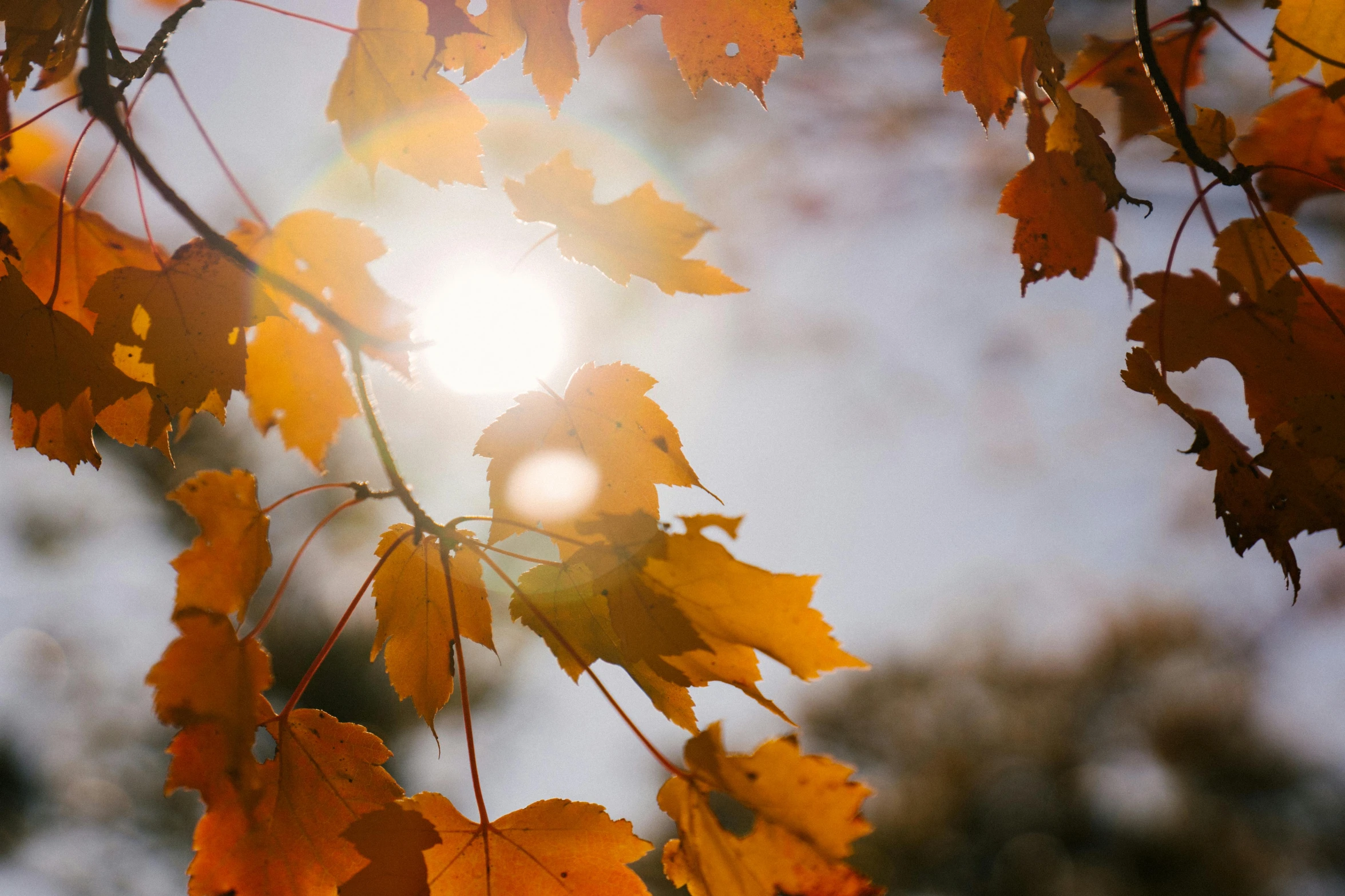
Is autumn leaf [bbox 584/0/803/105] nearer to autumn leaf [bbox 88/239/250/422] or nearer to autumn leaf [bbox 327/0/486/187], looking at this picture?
autumn leaf [bbox 327/0/486/187]

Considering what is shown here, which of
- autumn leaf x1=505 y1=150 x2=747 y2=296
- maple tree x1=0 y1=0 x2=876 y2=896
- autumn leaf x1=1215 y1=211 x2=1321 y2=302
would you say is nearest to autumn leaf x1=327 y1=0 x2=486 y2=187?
maple tree x1=0 y1=0 x2=876 y2=896

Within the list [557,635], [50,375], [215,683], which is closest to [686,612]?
[557,635]

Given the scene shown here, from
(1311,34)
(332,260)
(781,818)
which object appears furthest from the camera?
(332,260)

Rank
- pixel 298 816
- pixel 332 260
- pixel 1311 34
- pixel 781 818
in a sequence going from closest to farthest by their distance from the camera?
1. pixel 781 818
2. pixel 298 816
3. pixel 1311 34
4. pixel 332 260

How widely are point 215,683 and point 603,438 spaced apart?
44 cm

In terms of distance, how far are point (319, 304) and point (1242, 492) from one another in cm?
99

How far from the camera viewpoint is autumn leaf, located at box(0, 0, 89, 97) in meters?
0.81

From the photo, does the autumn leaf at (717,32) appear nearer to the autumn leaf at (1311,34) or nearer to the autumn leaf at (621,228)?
the autumn leaf at (621,228)

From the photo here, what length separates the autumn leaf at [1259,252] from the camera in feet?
2.88

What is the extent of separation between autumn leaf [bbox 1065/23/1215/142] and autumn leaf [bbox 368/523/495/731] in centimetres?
114

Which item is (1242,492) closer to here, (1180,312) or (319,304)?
(1180,312)

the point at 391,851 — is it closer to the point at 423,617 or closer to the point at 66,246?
the point at 423,617

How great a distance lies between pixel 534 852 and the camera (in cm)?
75

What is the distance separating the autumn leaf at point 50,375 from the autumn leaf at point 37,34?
0.21 meters
